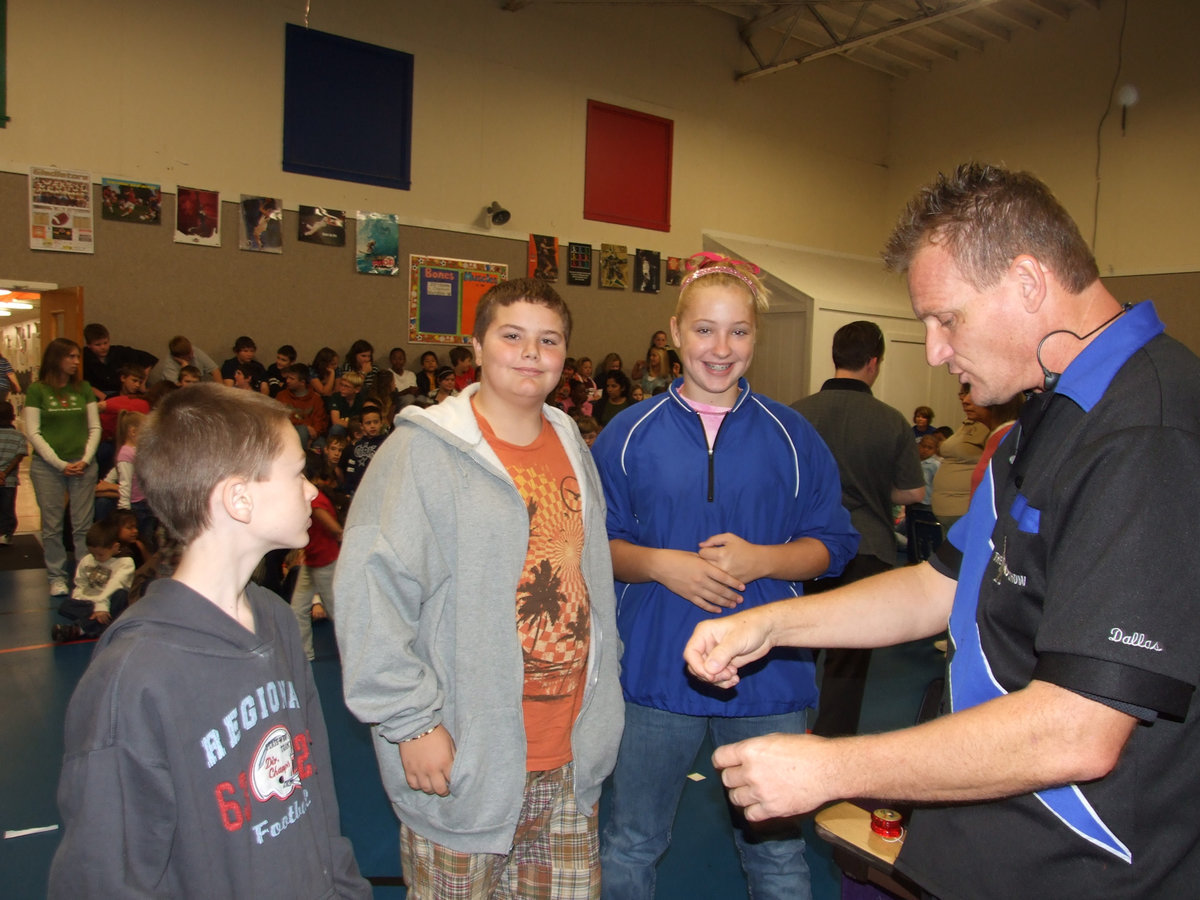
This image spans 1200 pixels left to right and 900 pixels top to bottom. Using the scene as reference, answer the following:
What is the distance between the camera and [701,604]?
1951 millimetres

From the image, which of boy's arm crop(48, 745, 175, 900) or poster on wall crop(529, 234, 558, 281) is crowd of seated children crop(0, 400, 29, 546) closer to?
poster on wall crop(529, 234, 558, 281)

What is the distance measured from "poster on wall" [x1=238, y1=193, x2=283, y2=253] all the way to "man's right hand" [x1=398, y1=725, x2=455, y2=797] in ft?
27.3

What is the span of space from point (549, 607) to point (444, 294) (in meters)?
8.74

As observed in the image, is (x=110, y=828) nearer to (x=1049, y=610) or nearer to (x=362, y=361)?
(x=1049, y=610)

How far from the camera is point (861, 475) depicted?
3590mm

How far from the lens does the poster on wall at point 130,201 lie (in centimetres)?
Result: 802

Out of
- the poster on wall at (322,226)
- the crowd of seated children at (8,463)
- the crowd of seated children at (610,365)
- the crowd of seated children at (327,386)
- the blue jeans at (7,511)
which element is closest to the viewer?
the crowd of seated children at (327,386)

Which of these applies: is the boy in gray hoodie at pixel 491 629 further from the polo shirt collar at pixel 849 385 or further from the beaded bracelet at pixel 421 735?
the polo shirt collar at pixel 849 385

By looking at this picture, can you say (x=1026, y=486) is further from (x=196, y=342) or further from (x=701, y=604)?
(x=196, y=342)

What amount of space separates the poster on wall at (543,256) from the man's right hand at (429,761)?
30.8ft

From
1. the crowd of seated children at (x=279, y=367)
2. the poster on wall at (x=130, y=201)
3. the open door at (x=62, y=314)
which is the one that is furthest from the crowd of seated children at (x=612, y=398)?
the open door at (x=62, y=314)

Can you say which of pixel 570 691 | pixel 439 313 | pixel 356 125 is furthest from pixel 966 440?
pixel 356 125

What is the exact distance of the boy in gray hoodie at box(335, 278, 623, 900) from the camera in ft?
5.52

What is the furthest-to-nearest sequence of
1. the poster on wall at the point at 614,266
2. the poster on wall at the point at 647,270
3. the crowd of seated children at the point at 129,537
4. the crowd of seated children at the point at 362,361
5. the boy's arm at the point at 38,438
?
the poster on wall at the point at 647,270
the poster on wall at the point at 614,266
the crowd of seated children at the point at 362,361
the boy's arm at the point at 38,438
the crowd of seated children at the point at 129,537
